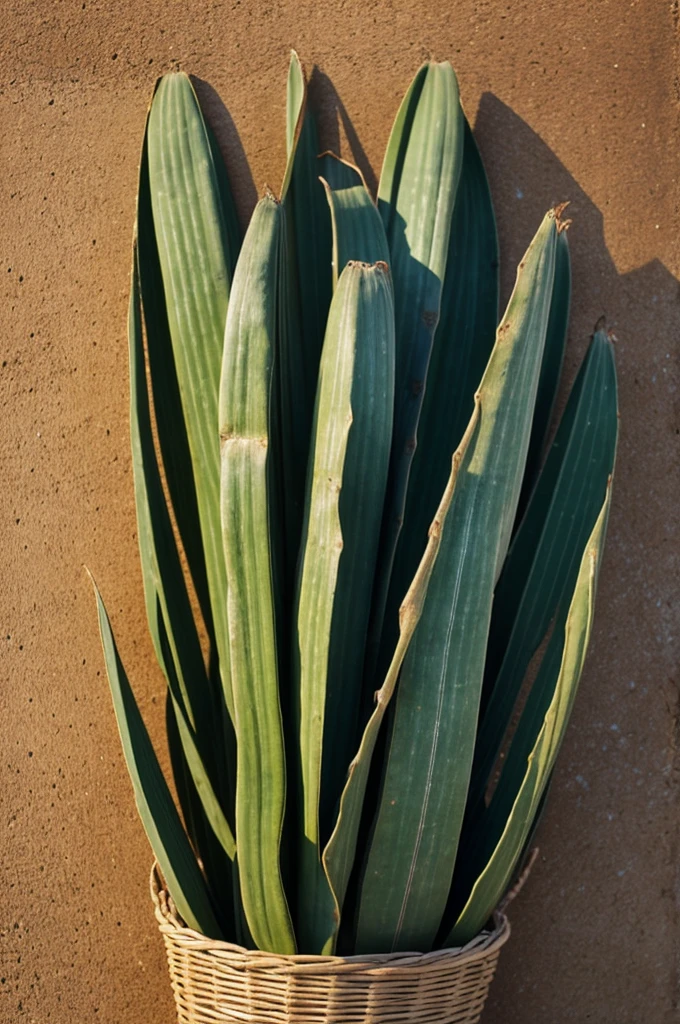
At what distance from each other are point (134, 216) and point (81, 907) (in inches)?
29.7

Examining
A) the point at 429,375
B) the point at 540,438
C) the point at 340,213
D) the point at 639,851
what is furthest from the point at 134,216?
the point at 639,851

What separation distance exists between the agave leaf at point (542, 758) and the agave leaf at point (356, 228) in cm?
32

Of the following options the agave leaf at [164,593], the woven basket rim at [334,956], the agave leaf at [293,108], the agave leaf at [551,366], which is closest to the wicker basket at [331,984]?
the woven basket rim at [334,956]

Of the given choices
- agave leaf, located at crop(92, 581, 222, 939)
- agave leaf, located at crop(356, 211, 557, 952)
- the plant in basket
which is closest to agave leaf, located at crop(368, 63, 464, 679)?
the plant in basket

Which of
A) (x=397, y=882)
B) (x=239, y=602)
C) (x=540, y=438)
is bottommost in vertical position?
(x=397, y=882)

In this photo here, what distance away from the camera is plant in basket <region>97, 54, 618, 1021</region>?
952 millimetres

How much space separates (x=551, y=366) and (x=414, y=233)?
19 cm

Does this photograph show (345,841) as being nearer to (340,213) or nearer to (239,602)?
(239,602)

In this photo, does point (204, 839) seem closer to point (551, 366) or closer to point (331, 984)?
point (331, 984)

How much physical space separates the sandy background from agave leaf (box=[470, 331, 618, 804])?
9 centimetres

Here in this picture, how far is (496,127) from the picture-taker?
1205 millimetres

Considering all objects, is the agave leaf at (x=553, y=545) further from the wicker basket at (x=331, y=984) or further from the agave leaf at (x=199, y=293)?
the agave leaf at (x=199, y=293)

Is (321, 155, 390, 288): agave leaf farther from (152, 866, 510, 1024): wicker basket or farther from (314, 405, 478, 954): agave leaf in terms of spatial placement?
(152, 866, 510, 1024): wicker basket

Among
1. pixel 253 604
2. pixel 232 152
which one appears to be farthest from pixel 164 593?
pixel 232 152
